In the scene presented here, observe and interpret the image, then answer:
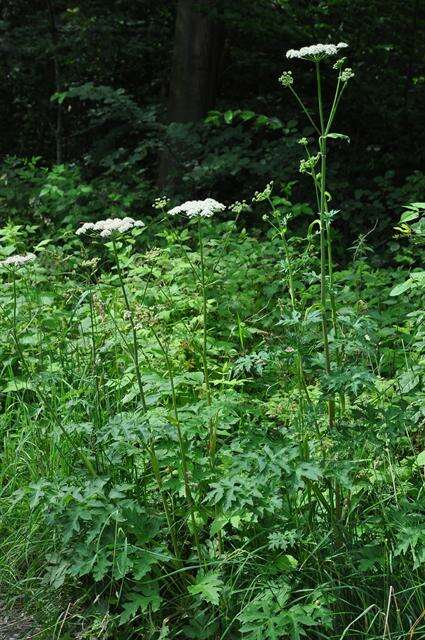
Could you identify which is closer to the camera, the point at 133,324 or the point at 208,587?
the point at 208,587

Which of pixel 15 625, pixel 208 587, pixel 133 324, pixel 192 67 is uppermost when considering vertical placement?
pixel 192 67

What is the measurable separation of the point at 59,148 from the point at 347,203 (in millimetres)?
3409

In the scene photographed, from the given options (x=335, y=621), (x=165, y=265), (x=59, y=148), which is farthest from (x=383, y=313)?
(x=59, y=148)

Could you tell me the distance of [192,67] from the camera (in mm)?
8383

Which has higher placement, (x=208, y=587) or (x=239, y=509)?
(x=239, y=509)

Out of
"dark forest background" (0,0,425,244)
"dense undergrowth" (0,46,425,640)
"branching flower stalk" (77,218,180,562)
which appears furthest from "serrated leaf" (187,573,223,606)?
"dark forest background" (0,0,425,244)

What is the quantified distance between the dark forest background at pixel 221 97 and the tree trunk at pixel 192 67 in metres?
0.01

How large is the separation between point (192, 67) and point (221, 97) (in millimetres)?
620

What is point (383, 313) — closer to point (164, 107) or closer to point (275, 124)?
point (275, 124)

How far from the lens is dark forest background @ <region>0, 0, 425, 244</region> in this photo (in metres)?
7.34

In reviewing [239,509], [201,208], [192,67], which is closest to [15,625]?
[239,509]

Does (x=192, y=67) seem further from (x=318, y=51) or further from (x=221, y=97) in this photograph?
(x=318, y=51)

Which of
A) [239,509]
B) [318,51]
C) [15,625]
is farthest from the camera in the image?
[15,625]

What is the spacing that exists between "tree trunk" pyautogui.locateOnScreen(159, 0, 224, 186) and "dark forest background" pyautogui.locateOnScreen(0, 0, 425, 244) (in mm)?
11
